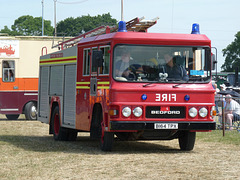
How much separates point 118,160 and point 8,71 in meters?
18.7

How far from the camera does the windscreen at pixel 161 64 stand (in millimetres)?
14820

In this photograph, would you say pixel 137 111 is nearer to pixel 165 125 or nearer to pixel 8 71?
pixel 165 125

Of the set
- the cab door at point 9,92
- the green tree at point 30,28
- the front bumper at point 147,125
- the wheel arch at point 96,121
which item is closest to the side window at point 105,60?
the wheel arch at point 96,121

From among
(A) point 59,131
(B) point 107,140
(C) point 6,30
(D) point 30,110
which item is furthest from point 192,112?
(C) point 6,30

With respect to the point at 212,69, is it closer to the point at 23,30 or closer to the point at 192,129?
the point at 192,129

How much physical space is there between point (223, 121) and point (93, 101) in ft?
21.0

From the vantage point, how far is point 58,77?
1923 centimetres

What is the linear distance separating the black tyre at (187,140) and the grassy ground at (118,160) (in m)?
0.16

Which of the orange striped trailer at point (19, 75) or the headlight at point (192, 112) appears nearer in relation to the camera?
the headlight at point (192, 112)

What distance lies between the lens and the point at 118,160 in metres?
13.7

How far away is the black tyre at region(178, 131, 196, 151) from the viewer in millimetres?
15914

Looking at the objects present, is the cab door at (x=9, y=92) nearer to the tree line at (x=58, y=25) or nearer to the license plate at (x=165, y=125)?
the license plate at (x=165, y=125)

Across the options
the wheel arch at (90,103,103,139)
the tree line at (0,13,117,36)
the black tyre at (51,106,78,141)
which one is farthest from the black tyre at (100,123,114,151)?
the tree line at (0,13,117,36)

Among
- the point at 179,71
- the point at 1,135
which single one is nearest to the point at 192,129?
the point at 179,71
